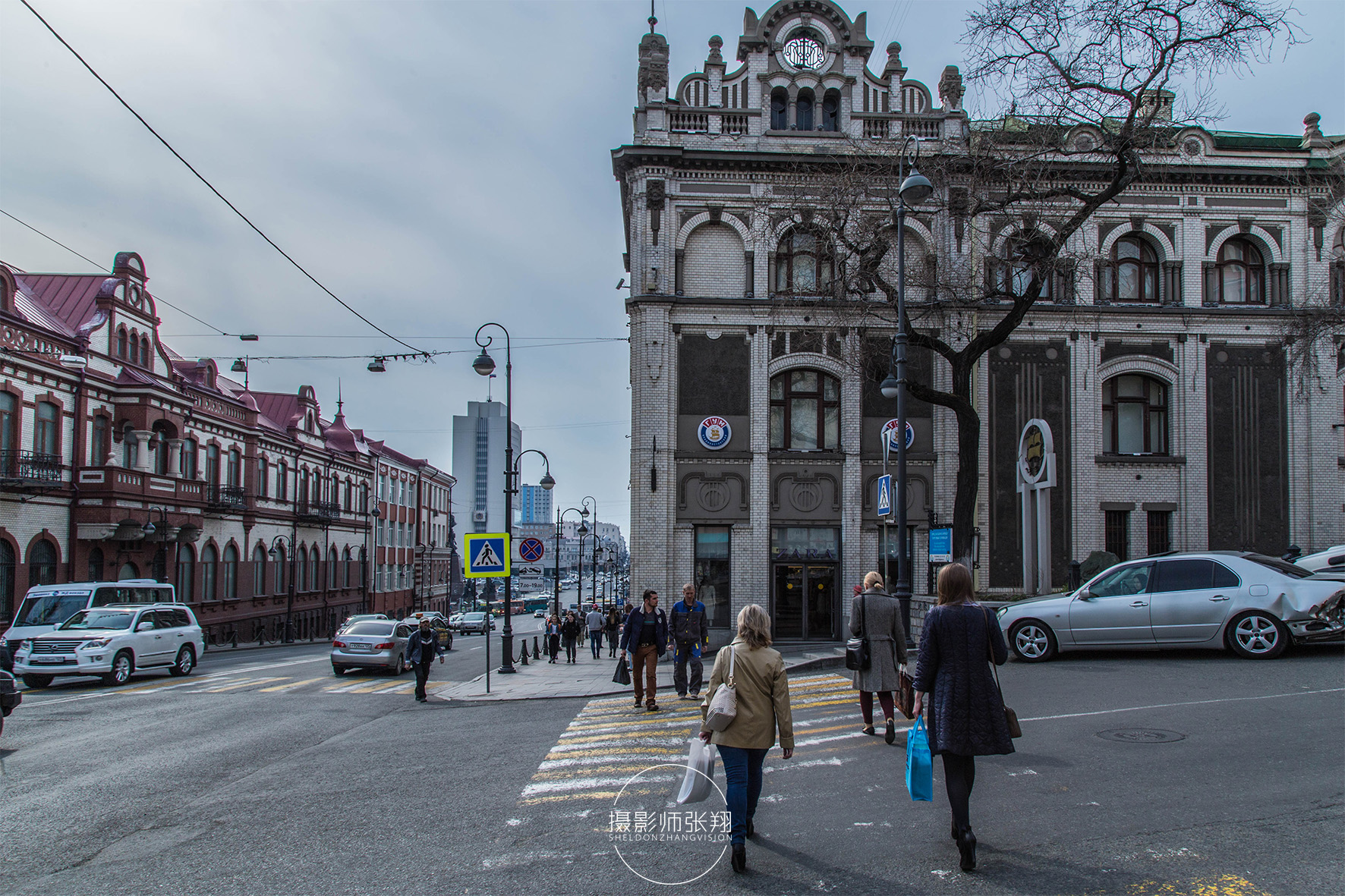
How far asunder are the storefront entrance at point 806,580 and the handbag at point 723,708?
19485 mm

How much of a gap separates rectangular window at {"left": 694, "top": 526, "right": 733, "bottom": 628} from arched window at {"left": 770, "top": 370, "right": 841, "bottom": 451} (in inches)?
126

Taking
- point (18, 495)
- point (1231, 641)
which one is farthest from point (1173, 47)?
point (18, 495)

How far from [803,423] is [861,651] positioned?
17.1 m

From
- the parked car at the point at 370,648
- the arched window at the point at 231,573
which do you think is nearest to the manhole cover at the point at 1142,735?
the parked car at the point at 370,648

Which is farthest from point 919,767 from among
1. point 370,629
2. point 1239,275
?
point 1239,275

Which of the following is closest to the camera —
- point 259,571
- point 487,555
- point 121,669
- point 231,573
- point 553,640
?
point 487,555

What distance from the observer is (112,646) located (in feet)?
61.3

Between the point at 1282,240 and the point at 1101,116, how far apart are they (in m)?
11.8

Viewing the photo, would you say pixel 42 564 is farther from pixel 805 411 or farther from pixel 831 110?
pixel 831 110

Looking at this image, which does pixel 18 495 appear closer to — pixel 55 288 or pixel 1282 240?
pixel 55 288

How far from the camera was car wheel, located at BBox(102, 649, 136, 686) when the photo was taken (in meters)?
18.8

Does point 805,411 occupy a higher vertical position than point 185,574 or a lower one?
higher

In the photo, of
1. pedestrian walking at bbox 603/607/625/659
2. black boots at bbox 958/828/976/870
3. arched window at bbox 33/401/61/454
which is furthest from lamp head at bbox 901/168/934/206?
arched window at bbox 33/401/61/454

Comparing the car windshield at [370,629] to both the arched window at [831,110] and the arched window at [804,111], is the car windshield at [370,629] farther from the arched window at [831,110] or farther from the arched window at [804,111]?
the arched window at [831,110]
